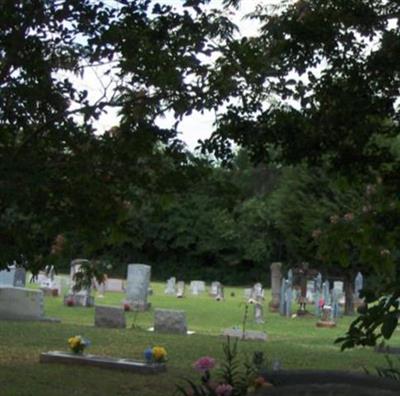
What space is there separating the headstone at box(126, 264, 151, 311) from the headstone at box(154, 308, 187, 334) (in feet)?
24.9

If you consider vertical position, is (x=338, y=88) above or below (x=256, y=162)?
above

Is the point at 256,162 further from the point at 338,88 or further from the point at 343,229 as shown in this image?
the point at 343,229

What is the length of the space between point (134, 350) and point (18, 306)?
218 inches

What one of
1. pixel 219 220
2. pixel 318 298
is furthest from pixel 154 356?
pixel 219 220

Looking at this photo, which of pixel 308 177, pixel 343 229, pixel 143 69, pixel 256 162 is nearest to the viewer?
pixel 143 69

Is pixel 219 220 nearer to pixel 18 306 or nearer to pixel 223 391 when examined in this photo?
pixel 18 306

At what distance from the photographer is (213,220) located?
196 feet

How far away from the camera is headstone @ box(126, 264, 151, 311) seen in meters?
24.6

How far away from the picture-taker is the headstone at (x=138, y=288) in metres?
24.6

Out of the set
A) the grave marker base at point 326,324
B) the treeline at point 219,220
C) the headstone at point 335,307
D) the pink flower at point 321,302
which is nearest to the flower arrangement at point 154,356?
the treeline at point 219,220

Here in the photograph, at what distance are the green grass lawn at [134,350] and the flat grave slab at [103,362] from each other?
14cm

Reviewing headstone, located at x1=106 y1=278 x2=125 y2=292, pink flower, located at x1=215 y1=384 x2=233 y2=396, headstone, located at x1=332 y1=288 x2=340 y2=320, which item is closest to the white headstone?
headstone, located at x1=332 y1=288 x2=340 y2=320

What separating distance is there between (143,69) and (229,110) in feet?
5.77

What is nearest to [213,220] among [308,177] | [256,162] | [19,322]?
[308,177]
